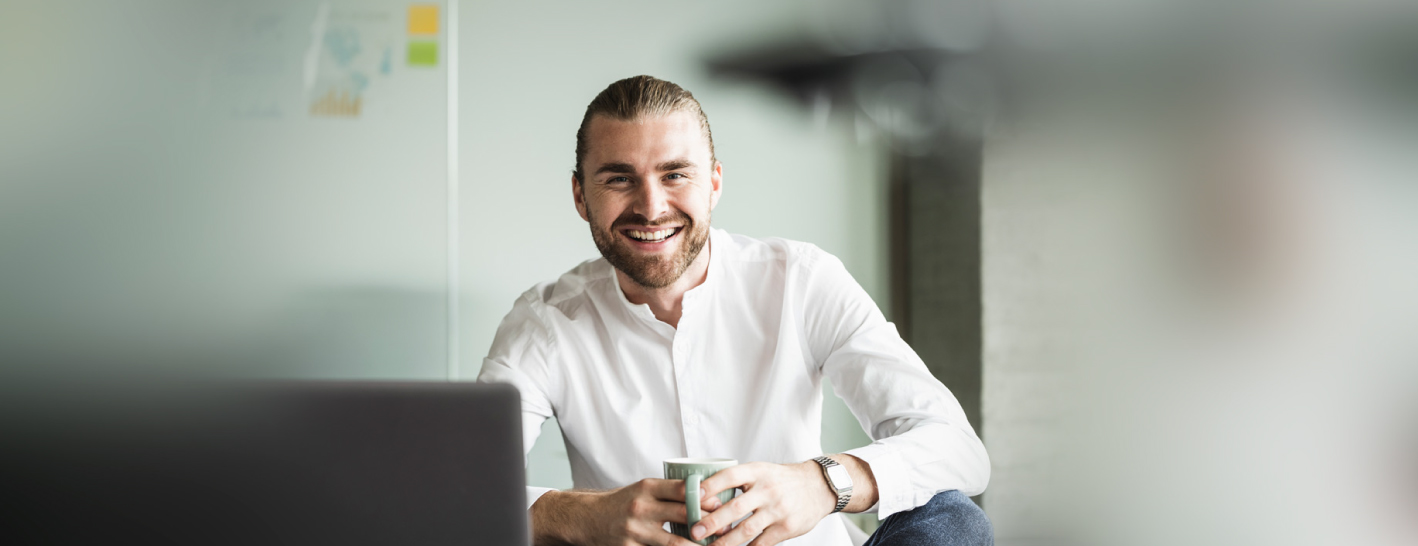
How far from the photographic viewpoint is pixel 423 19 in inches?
74.4

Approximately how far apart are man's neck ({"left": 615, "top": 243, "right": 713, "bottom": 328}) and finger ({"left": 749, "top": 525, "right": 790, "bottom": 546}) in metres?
0.51

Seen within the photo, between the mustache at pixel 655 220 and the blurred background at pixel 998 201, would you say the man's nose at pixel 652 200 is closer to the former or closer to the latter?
the mustache at pixel 655 220

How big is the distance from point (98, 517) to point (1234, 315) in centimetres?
216

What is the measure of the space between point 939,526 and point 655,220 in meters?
0.59

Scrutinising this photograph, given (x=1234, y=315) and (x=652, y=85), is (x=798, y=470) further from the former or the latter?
(x=1234, y=315)

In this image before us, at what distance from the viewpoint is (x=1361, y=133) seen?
189 cm

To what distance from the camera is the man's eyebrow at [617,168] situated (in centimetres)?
136

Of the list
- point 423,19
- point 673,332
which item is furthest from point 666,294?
point 423,19

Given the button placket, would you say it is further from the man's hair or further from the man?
the man's hair

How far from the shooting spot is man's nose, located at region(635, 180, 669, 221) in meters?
1.34

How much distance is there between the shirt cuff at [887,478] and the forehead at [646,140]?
0.54m

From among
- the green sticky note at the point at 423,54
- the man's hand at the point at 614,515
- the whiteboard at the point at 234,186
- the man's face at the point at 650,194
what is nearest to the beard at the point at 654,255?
the man's face at the point at 650,194

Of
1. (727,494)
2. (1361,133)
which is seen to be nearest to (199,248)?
(727,494)

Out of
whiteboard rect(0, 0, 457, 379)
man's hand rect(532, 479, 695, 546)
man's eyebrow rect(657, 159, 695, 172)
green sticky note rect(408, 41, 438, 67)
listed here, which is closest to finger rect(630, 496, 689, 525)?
man's hand rect(532, 479, 695, 546)
